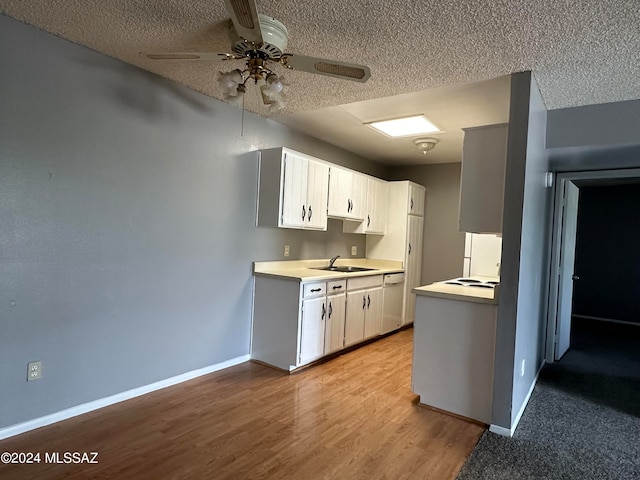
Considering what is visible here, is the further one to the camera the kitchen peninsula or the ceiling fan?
the kitchen peninsula

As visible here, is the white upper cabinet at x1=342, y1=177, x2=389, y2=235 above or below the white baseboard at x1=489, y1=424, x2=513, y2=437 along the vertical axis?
above

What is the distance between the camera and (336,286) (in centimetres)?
390

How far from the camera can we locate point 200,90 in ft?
10.7

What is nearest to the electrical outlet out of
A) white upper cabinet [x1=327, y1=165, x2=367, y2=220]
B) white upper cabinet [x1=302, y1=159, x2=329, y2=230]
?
white upper cabinet [x1=302, y1=159, x2=329, y2=230]

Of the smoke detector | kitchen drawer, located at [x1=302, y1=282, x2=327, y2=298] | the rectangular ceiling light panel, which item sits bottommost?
kitchen drawer, located at [x1=302, y1=282, x2=327, y2=298]

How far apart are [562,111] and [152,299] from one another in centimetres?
377

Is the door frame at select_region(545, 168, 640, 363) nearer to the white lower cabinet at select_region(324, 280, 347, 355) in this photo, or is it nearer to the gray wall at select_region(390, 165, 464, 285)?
the gray wall at select_region(390, 165, 464, 285)

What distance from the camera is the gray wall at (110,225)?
2291 millimetres

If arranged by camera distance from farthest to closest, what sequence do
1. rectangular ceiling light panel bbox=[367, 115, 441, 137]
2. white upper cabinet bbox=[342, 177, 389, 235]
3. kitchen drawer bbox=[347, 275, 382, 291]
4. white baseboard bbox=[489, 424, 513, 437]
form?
→ white upper cabinet bbox=[342, 177, 389, 235] < kitchen drawer bbox=[347, 275, 382, 291] < rectangular ceiling light panel bbox=[367, 115, 441, 137] < white baseboard bbox=[489, 424, 513, 437]

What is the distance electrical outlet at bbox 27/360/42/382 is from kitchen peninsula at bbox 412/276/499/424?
2610mm

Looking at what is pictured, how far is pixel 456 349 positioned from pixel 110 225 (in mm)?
2681

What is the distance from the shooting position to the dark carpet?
7.08 ft

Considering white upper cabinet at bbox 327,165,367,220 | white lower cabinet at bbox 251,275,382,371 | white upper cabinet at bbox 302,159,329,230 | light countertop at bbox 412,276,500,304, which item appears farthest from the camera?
white upper cabinet at bbox 327,165,367,220

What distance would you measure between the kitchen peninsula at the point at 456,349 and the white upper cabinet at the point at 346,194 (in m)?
1.71
